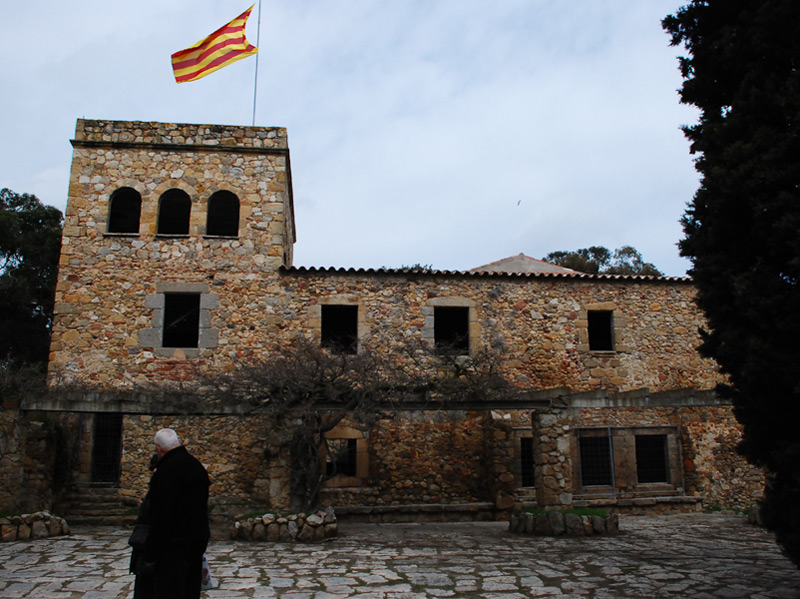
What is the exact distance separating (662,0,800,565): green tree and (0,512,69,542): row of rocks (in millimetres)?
9123

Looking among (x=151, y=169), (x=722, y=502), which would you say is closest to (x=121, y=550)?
(x=151, y=169)

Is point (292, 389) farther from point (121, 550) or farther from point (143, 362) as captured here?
point (143, 362)

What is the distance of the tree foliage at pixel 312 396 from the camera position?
407 inches

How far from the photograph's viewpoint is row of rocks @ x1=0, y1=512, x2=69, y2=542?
352 inches

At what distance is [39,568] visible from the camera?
22.9ft

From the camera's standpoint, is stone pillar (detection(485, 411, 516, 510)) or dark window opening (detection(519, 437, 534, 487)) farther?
dark window opening (detection(519, 437, 534, 487))

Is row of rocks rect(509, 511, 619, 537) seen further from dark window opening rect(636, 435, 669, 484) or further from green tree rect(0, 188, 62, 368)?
green tree rect(0, 188, 62, 368)

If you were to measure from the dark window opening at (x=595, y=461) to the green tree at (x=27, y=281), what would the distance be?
15996 mm

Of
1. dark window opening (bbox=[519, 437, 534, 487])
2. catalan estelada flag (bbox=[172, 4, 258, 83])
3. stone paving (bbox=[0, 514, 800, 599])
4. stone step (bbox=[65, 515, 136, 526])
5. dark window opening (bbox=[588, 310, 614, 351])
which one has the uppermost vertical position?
catalan estelada flag (bbox=[172, 4, 258, 83])

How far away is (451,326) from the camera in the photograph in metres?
15.0

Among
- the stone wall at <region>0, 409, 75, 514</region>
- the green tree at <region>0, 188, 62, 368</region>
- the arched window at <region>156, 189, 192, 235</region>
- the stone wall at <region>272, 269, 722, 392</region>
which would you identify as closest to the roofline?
the stone wall at <region>272, 269, 722, 392</region>

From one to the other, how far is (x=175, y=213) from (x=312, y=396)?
7.15 meters

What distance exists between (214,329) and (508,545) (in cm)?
797

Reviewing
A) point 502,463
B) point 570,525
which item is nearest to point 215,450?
point 502,463
